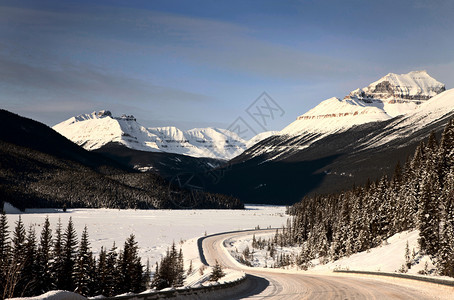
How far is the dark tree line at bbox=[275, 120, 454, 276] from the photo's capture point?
45.6 meters

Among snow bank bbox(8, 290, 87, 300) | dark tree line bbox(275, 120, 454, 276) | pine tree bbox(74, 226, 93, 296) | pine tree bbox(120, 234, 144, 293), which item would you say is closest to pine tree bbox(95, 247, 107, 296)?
pine tree bbox(74, 226, 93, 296)

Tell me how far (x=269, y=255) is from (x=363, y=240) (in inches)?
→ 1306

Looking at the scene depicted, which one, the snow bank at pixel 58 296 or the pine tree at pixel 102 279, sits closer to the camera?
the snow bank at pixel 58 296

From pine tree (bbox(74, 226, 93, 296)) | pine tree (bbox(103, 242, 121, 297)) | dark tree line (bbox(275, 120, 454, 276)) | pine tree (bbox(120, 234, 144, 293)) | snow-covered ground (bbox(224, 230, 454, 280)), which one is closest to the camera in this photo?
pine tree (bbox(103, 242, 121, 297))

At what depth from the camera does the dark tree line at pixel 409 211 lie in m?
45.6

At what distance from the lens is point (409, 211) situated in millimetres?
61500

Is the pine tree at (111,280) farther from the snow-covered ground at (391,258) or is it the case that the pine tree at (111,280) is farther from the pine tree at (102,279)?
the snow-covered ground at (391,258)

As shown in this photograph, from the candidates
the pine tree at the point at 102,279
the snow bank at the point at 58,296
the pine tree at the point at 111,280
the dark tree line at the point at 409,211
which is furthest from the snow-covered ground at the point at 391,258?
the snow bank at the point at 58,296

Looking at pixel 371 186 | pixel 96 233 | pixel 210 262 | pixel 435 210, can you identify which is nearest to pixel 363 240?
pixel 371 186

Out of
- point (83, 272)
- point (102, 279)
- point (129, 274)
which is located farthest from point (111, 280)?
point (83, 272)

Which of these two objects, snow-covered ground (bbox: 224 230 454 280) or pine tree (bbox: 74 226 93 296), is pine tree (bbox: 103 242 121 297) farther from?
snow-covered ground (bbox: 224 230 454 280)

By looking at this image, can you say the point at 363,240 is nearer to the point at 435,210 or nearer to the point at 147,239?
the point at 435,210

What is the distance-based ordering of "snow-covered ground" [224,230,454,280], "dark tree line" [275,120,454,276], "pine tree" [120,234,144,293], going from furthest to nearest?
"dark tree line" [275,120,454,276] < "snow-covered ground" [224,230,454,280] < "pine tree" [120,234,144,293]

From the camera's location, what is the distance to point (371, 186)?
258ft
